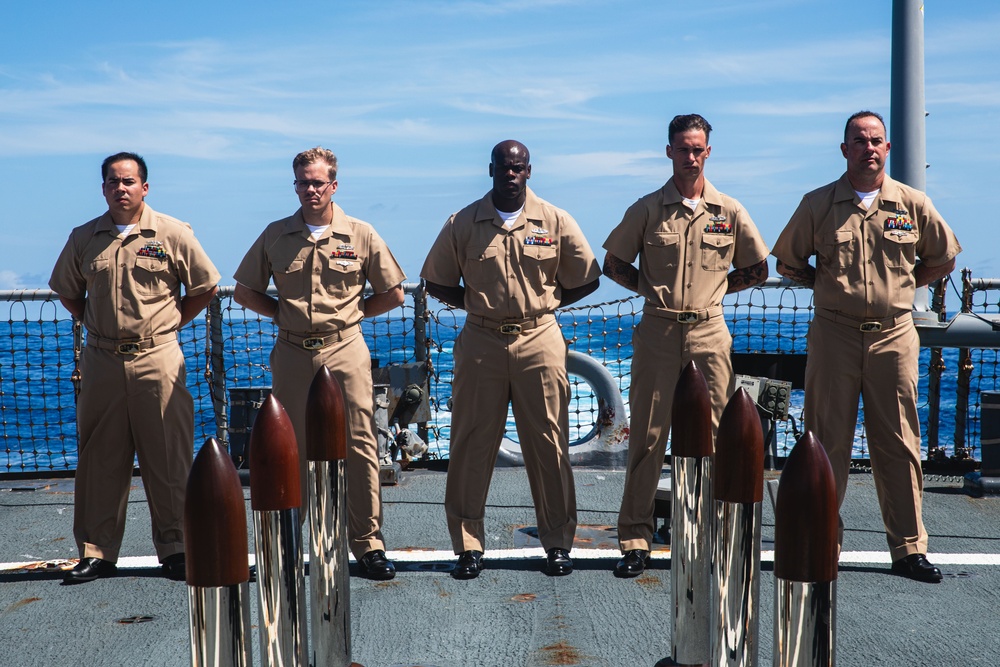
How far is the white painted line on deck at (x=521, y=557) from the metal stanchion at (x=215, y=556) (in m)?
3.46

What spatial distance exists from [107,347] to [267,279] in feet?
2.83

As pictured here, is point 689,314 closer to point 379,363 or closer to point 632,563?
point 632,563

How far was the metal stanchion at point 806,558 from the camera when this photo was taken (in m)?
1.85

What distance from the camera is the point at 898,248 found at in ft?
16.5

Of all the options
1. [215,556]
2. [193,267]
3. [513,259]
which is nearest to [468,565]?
[513,259]

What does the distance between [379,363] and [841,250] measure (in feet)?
11.6

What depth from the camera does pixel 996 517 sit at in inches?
244

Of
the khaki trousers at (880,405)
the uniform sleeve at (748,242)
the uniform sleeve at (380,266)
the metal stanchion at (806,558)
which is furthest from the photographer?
the uniform sleeve at (380,266)

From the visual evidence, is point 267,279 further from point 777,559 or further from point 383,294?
point 777,559

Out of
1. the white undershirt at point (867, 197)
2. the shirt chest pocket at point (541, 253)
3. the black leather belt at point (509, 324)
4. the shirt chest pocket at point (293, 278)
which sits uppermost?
the white undershirt at point (867, 197)

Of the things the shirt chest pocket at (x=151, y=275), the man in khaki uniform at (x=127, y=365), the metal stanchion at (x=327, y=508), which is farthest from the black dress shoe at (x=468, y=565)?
the metal stanchion at (x=327, y=508)

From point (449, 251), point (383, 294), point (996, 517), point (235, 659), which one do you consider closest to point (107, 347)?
point (383, 294)

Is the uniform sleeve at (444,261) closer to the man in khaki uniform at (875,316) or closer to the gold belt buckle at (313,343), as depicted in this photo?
the gold belt buckle at (313,343)

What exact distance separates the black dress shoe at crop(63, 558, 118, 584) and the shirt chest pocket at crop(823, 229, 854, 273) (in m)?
3.91
